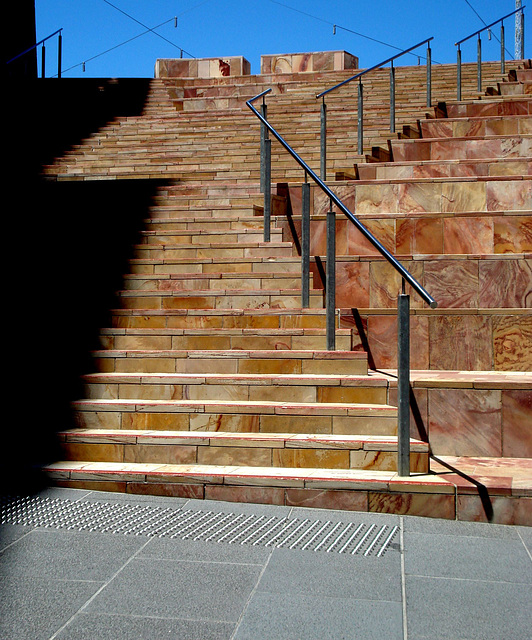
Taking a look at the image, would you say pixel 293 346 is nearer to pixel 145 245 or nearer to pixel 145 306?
pixel 145 306

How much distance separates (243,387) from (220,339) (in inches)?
31.8

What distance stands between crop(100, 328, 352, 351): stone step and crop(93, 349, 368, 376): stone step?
0.40 ft

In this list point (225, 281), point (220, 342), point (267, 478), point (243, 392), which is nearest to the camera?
point (267, 478)

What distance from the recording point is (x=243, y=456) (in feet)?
15.7

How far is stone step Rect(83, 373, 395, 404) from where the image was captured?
5.22 meters

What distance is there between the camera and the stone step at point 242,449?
15.2ft

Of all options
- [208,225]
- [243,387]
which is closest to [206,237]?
[208,225]

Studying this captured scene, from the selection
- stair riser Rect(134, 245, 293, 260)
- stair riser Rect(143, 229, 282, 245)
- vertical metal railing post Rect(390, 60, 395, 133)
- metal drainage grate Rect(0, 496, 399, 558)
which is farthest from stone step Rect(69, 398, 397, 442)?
vertical metal railing post Rect(390, 60, 395, 133)

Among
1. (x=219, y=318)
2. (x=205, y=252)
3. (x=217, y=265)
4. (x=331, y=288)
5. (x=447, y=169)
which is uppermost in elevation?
(x=447, y=169)

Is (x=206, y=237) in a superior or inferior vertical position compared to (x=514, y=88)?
inferior

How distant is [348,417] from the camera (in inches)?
195

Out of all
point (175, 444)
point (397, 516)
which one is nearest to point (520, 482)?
point (397, 516)

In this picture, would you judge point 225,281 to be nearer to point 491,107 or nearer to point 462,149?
point 462,149

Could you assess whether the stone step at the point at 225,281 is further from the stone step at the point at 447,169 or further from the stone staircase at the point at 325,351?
the stone step at the point at 447,169
